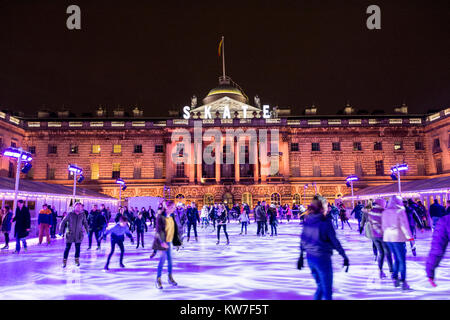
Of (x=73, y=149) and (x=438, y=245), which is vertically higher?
(x=73, y=149)

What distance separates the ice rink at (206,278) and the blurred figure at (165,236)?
446 mm

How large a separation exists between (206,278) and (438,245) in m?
5.28

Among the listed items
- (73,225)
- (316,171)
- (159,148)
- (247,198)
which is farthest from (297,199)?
(73,225)

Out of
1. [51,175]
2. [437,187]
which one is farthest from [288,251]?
[51,175]

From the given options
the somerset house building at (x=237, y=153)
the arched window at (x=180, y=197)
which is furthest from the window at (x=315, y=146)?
the arched window at (x=180, y=197)

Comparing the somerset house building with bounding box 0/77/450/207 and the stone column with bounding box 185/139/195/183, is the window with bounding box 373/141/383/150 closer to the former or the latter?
the somerset house building with bounding box 0/77/450/207

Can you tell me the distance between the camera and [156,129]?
55.0 m

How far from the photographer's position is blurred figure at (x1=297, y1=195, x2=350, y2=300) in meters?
4.86

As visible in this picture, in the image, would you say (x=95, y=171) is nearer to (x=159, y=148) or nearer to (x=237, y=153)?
(x=159, y=148)

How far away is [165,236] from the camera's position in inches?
288

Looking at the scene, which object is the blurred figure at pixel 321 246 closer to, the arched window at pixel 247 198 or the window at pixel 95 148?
the arched window at pixel 247 198

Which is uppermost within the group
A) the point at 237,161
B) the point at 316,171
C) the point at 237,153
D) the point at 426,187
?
the point at 237,153

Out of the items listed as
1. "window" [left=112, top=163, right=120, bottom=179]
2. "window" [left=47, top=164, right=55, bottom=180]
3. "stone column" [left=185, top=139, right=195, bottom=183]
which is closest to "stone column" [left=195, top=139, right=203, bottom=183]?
"stone column" [left=185, top=139, right=195, bottom=183]
